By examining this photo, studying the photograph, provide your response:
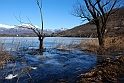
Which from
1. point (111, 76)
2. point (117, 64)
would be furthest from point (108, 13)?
point (111, 76)

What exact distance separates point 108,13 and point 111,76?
36.3 feet

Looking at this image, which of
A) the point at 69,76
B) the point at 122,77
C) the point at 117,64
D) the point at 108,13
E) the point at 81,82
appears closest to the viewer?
the point at 81,82

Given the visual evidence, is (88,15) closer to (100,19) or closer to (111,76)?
(100,19)

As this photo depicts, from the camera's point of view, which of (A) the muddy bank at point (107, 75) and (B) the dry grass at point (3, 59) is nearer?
(A) the muddy bank at point (107, 75)

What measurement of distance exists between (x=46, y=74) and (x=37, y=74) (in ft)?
1.15

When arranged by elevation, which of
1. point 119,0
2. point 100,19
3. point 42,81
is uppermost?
point 119,0

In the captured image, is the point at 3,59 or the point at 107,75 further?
the point at 3,59

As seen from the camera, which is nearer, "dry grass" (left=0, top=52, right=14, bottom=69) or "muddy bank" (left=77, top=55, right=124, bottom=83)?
"muddy bank" (left=77, top=55, right=124, bottom=83)

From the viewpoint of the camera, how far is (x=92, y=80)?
18.6 ft

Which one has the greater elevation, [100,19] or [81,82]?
[100,19]

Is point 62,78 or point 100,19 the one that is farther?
point 100,19

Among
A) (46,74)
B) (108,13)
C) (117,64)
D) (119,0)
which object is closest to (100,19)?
(108,13)

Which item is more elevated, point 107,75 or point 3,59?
point 3,59

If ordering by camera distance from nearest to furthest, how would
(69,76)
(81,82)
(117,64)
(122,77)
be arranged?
(81,82)
(122,77)
(69,76)
(117,64)
